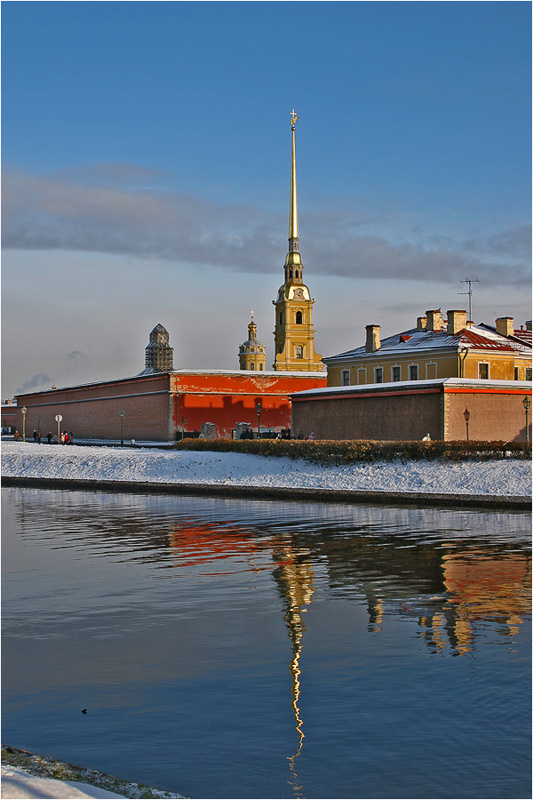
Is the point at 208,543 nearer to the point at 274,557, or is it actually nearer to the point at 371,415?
the point at 274,557

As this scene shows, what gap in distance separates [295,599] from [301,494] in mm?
16809

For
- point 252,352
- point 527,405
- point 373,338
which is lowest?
point 527,405

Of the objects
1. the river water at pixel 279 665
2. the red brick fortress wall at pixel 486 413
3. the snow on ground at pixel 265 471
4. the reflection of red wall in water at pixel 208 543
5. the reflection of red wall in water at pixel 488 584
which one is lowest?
the river water at pixel 279 665

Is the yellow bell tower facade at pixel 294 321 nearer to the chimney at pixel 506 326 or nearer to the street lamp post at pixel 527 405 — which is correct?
the chimney at pixel 506 326

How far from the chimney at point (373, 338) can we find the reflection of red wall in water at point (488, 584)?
137 ft

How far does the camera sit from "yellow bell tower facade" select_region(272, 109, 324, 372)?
373 ft

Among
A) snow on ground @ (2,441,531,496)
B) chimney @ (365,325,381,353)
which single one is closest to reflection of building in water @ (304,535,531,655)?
snow on ground @ (2,441,531,496)

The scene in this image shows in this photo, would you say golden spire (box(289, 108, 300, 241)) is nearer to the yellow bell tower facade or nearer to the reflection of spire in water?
the yellow bell tower facade

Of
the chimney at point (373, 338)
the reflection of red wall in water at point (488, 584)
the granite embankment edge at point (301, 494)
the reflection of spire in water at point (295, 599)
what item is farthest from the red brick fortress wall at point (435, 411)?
the reflection of red wall in water at point (488, 584)

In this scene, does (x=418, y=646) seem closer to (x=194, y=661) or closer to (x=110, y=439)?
(x=194, y=661)

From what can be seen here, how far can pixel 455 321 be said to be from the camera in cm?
5325

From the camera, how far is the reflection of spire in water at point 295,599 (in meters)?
7.64

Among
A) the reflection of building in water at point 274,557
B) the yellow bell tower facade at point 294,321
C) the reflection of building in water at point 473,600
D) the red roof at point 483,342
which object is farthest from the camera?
the yellow bell tower facade at point 294,321

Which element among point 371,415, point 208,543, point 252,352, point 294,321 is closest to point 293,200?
point 294,321
